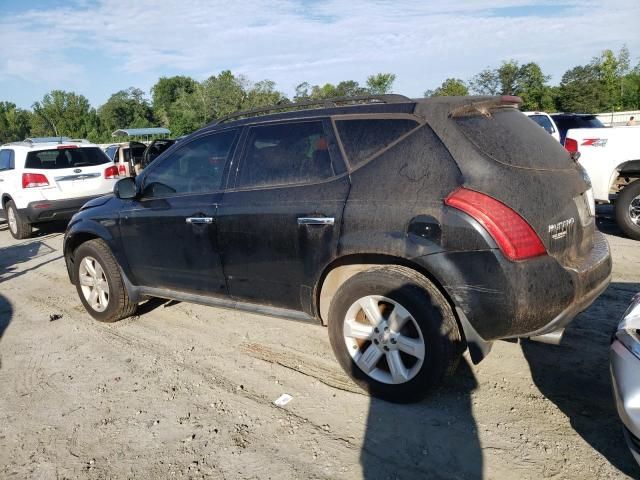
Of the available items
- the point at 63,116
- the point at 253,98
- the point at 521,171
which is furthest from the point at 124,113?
the point at 521,171

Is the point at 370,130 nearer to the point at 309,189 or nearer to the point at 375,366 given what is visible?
the point at 309,189

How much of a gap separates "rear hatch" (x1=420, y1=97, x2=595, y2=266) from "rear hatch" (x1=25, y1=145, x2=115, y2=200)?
8305 millimetres

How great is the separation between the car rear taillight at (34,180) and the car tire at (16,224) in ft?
2.19

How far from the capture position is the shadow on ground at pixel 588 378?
2.58 metres

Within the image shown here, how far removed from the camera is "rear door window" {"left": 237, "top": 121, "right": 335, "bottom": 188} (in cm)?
329

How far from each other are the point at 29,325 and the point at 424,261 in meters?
4.20

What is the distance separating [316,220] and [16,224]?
8775mm

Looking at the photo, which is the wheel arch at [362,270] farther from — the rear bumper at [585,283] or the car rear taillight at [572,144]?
the car rear taillight at [572,144]

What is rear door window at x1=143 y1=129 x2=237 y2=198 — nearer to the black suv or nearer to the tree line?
the black suv

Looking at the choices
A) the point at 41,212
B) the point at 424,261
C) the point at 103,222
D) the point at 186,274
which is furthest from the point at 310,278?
the point at 41,212

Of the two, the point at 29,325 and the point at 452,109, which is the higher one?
the point at 452,109

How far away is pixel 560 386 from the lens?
3.14 metres

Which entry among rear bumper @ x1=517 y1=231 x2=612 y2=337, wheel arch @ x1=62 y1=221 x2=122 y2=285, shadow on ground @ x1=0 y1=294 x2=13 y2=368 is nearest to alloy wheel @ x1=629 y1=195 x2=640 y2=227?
rear bumper @ x1=517 y1=231 x2=612 y2=337

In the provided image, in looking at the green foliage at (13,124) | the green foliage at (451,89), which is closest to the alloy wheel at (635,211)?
the green foliage at (451,89)
